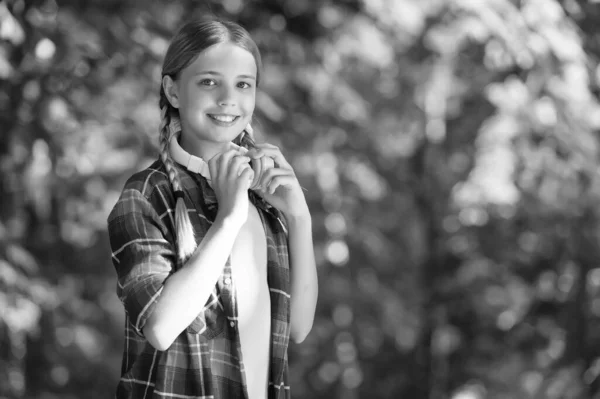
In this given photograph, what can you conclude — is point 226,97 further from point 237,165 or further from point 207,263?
point 207,263

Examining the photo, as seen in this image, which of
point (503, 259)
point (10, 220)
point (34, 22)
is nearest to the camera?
point (34, 22)

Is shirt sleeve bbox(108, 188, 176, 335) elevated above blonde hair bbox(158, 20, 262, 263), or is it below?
below

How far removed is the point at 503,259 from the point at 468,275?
18 cm

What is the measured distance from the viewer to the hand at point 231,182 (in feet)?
3.25

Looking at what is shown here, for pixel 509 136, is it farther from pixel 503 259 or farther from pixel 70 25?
pixel 70 25

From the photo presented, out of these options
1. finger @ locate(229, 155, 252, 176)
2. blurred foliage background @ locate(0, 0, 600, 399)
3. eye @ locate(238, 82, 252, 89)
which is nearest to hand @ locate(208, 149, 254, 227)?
finger @ locate(229, 155, 252, 176)

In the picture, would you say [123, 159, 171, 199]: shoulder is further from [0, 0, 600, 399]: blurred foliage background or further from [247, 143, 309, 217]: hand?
[0, 0, 600, 399]: blurred foliage background

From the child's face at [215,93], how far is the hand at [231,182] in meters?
0.06

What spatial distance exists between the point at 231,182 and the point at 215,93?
13 cm

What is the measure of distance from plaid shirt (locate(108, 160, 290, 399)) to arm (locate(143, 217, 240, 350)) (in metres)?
0.01

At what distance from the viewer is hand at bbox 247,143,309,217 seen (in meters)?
1.04

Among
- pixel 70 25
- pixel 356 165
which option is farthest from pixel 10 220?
pixel 356 165

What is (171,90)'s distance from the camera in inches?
43.0

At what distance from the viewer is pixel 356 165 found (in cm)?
276
